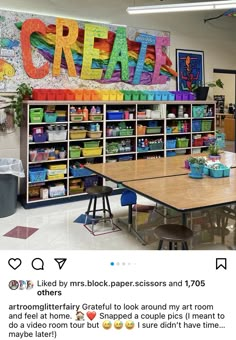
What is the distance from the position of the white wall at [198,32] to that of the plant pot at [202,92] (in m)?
0.48

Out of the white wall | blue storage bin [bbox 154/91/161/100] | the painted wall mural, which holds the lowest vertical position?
blue storage bin [bbox 154/91/161/100]

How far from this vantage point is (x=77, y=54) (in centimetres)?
529

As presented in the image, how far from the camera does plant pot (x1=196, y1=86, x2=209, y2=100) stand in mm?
6297

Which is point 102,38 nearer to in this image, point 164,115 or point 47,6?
point 47,6

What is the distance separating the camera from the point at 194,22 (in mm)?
6559

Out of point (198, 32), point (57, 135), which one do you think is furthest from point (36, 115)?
point (198, 32)

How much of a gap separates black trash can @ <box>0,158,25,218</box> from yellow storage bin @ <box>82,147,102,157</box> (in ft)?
3.36

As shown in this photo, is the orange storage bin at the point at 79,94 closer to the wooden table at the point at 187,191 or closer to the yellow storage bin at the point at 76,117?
the yellow storage bin at the point at 76,117

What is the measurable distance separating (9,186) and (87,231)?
1278mm

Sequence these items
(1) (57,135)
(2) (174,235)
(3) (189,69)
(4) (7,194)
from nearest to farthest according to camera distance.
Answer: (2) (174,235), (4) (7,194), (1) (57,135), (3) (189,69)

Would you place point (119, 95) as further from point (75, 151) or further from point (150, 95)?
point (75, 151)
